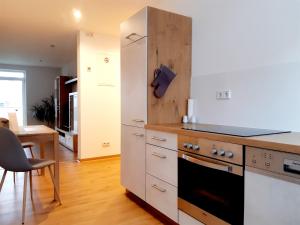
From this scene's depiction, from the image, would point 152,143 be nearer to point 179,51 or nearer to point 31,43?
point 179,51

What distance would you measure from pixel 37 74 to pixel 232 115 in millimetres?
8116

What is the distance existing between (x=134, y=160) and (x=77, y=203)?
0.77m

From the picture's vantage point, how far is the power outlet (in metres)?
2.10

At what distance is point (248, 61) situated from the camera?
1928 mm

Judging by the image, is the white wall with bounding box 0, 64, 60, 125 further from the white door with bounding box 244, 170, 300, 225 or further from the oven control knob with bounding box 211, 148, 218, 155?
the white door with bounding box 244, 170, 300, 225

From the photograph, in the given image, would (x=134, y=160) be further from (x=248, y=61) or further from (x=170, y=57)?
(x=248, y=61)

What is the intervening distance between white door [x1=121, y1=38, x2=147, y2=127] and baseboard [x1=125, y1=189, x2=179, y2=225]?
2.69 ft

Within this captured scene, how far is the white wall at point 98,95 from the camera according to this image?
169 inches

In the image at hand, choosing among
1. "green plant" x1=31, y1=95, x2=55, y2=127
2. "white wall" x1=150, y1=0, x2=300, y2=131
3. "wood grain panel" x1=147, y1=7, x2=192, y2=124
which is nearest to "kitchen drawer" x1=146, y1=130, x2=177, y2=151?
"wood grain panel" x1=147, y1=7, x2=192, y2=124

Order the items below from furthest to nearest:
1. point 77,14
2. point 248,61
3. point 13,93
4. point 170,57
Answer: point 13,93
point 77,14
point 170,57
point 248,61

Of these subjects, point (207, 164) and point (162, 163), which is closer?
point (207, 164)

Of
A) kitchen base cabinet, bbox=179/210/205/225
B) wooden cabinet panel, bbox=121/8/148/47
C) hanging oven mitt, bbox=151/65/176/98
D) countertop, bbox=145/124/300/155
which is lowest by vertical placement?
kitchen base cabinet, bbox=179/210/205/225

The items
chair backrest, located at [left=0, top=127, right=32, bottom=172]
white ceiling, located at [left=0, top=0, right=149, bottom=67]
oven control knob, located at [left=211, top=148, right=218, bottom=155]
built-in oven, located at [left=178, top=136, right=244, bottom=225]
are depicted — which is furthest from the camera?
white ceiling, located at [left=0, top=0, right=149, bottom=67]

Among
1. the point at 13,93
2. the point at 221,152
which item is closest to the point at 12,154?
the point at 221,152
